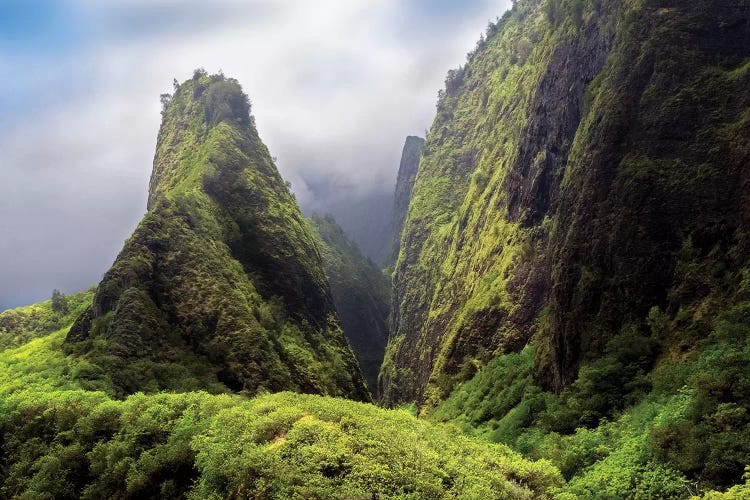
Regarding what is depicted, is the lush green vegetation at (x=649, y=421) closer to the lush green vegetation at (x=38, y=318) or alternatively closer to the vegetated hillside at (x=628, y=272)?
the vegetated hillside at (x=628, y=272)

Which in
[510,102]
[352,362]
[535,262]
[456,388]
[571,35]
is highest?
[510,102]

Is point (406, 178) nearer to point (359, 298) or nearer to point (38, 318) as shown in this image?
point (359, 298)

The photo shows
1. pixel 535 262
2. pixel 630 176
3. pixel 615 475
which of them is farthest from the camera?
pixel 535 262

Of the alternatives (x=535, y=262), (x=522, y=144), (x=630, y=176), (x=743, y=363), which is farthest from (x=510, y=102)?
(x=743, y=363)

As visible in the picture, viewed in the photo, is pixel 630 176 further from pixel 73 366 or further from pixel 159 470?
pixel 73 366

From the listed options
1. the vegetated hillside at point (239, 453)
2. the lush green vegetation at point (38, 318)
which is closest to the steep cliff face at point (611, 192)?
the vegetated hillside at point (239, 453)

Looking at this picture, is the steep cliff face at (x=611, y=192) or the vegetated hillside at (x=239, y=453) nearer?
the vegetated hillside at (x=239, y=453)
